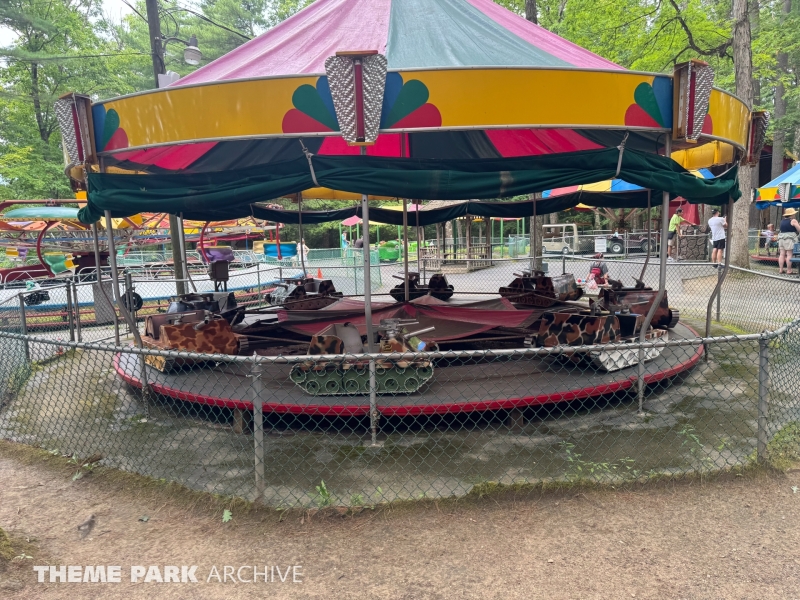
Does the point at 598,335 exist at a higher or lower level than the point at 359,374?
higher

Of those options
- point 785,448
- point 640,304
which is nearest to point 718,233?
point 640,304

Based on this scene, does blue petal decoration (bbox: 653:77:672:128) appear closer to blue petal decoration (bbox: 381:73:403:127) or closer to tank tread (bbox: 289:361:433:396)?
blue petal decoration (bbox: 381:73:403:127)

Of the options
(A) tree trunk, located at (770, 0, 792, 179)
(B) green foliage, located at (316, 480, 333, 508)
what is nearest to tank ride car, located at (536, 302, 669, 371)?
(B) green foliage, located at (316, 480, 333, 508)

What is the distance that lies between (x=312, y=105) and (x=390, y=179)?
0.82 m

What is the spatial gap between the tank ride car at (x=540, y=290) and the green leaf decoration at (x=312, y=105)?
16.6ft

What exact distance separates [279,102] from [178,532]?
3094 mm

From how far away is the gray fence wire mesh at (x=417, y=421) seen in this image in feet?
12.0

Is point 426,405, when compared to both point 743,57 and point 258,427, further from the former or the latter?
point 743,57

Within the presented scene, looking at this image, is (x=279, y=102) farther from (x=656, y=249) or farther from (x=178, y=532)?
(x=656, y=249)

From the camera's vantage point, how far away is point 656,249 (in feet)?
69.8

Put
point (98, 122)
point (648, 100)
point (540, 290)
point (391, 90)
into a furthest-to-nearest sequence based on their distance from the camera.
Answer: point (540, 290) < point (98, 122) < point (648, 100) < point (391, 90)

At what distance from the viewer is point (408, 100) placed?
Answer: 4.15 m

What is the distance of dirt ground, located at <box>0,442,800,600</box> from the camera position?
8.81 ft

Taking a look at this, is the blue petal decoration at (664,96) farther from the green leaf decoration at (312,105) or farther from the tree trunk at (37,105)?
the tree trunk at (37,105)
